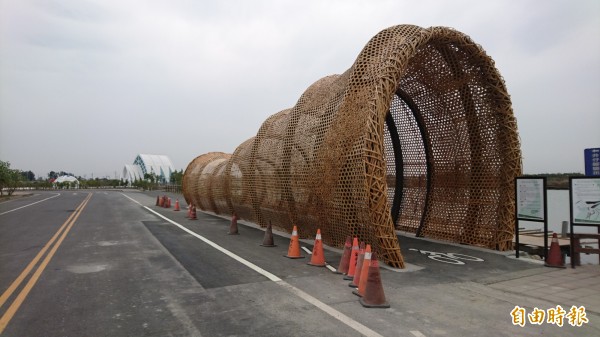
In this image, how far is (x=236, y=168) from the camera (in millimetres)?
16688

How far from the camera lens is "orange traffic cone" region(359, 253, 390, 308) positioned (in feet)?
17.2

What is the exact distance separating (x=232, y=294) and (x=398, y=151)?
29.0 feet

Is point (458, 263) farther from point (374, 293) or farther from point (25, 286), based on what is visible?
point (25, 286)

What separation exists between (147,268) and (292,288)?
320cm

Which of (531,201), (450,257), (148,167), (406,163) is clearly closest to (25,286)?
(450,257)

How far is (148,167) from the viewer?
120000 mm

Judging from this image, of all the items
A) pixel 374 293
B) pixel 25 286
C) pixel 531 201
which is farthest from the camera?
pixel 531 201

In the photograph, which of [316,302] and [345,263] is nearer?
[316,302]

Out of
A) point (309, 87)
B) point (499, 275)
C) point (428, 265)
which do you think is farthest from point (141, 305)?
point (309, 87)

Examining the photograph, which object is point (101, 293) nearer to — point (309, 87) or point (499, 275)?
point (499, 275)

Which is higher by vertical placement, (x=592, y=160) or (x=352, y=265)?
(x=592, y=160)

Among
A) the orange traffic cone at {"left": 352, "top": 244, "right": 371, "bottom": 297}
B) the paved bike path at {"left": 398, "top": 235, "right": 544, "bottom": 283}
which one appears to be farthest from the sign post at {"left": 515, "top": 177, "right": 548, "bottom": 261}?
the orange traffic cone at {"left": 352, "top": 244, "right": 371, "bottom": 297}

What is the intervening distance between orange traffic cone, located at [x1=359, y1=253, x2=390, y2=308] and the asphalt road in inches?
5.8

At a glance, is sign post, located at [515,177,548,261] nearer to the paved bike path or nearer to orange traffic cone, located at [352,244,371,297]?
the paved bike path
